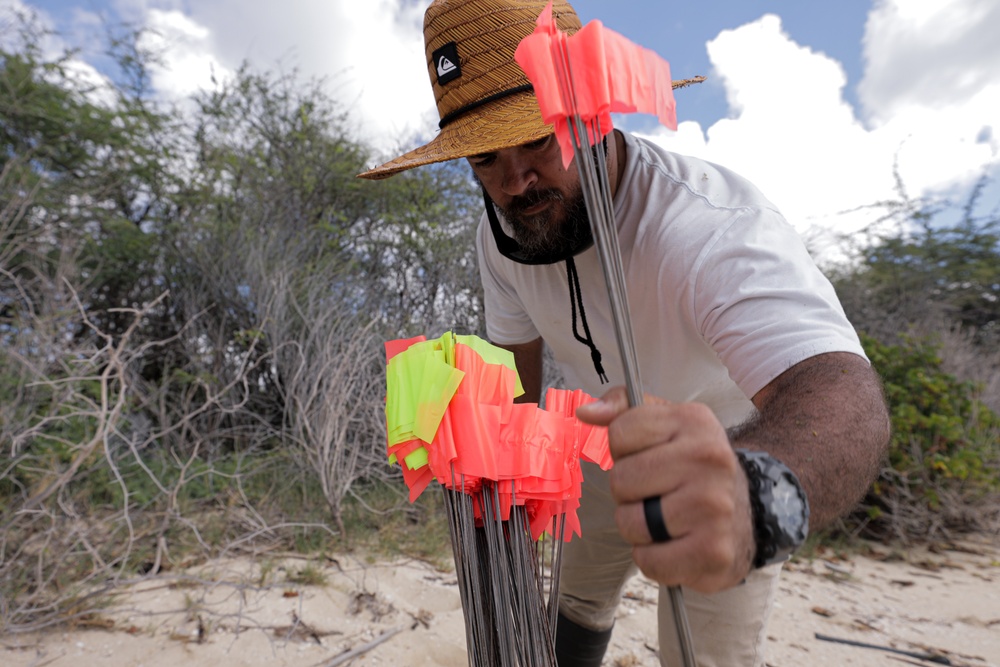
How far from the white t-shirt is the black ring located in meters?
0.50

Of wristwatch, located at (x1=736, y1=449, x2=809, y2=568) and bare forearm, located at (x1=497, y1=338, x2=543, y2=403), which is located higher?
bare forearm, located at (x1=497, y1=338, x2=543, y2=403)

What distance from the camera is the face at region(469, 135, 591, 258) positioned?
1379mm

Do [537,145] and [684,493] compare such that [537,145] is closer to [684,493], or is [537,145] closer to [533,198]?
[533,198]

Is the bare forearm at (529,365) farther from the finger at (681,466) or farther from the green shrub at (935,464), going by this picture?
the green shrub at (935,464)

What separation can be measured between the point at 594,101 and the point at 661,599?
153 centimetres

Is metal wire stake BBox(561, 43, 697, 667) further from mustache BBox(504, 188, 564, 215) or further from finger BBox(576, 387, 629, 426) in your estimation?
mustache BBox(504, 188, 564, 215)

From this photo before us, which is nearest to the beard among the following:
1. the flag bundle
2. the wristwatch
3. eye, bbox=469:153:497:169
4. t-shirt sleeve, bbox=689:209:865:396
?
eye, bbox=469:153:497:169

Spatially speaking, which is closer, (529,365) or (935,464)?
(529,365)

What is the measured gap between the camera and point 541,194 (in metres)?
1.40

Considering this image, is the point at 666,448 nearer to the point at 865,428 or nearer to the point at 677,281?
the point at 865,428

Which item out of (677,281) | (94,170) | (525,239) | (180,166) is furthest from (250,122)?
(677,281)

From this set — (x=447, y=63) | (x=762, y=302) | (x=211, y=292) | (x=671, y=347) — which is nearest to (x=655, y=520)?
(x=762, y=302)

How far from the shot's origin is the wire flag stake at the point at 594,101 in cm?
63

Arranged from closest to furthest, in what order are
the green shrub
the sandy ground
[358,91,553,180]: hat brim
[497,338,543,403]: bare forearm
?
[358,91,553,180]: hat brim < [497,338,543,403]: bare forearm < the sandy ground < the green shrub
